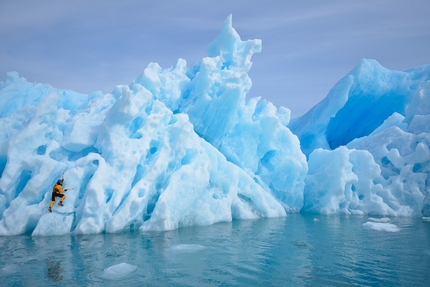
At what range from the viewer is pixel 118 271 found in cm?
552

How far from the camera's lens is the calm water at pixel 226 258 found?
206 inches

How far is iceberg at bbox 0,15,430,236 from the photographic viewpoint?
9.37 meters

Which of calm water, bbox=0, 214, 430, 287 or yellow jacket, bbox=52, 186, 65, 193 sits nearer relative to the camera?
calm water, bbox=0, 214, 430, 287

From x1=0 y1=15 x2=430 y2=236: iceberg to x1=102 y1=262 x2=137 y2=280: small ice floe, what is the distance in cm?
330

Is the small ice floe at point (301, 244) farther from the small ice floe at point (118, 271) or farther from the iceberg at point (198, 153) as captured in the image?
the small ice floe at point (118, 271)

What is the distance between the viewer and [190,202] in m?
10.1

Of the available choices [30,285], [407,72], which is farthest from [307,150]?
[30,285]

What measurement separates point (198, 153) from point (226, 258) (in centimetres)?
468

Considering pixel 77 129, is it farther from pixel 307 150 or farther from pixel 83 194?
pixel 307 150

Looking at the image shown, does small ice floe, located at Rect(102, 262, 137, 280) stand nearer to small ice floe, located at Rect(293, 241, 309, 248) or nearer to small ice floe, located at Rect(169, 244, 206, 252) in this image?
small ice floe, located at Rect(169, 244, 206, 252)

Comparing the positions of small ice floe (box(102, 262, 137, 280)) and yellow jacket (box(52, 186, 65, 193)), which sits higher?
yellow jacket (box(52, 186, 65, 193))

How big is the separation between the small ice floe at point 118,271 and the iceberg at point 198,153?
3304 millimetres

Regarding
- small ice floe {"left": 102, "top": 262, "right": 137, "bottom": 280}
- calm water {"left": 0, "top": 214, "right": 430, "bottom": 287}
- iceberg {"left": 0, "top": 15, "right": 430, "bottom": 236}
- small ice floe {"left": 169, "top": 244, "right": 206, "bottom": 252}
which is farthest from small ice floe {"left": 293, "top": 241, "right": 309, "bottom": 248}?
small ice floe {"left": 102, "top": 262, "right": 137, "bottom": 280}

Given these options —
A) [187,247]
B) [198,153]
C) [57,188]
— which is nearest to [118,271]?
[187,247]
